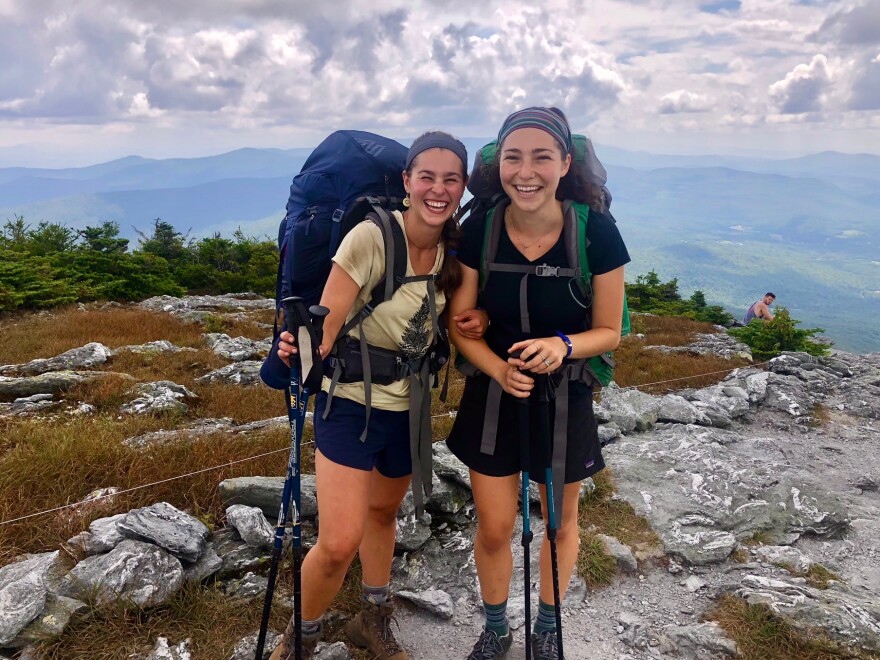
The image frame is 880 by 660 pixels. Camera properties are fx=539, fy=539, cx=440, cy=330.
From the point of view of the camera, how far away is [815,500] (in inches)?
218

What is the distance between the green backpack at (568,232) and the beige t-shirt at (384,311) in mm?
287

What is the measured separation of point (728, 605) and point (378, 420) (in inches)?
125

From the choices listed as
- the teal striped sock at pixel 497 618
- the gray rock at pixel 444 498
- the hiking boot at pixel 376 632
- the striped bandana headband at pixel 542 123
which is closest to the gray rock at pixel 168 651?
the hiking boot at pixel 376 632

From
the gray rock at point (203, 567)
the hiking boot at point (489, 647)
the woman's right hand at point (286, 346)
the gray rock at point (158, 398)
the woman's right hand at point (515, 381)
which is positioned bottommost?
the gray rock at point (158, 398)

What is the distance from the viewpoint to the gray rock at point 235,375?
9.90 meters

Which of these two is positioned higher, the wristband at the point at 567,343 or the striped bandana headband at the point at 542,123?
the striped bandana headband at the point at 542,123

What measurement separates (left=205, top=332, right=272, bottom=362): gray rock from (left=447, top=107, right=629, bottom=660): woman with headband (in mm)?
10046

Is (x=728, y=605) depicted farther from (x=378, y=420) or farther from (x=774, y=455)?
(x=774, y=455)

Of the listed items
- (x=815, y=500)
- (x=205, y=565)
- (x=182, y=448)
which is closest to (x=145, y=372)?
(x=182, y=448)

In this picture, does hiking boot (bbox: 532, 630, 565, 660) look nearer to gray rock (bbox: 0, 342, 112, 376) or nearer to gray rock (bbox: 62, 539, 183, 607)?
gray rock (bbox: 62, 539, 183, 607)

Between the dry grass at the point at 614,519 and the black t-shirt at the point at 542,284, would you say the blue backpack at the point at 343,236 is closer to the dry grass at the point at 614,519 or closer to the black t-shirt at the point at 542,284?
the black t-shirt at the point at 542,284

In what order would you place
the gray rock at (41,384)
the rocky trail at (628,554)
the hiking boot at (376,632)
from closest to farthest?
the hiking boot at (376,632) → the rocky trail at (628,554) → the gray rock at (41,384)

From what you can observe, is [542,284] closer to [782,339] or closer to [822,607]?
[822,607]

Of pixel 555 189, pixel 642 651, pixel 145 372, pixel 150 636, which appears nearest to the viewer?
pixel 555 189
